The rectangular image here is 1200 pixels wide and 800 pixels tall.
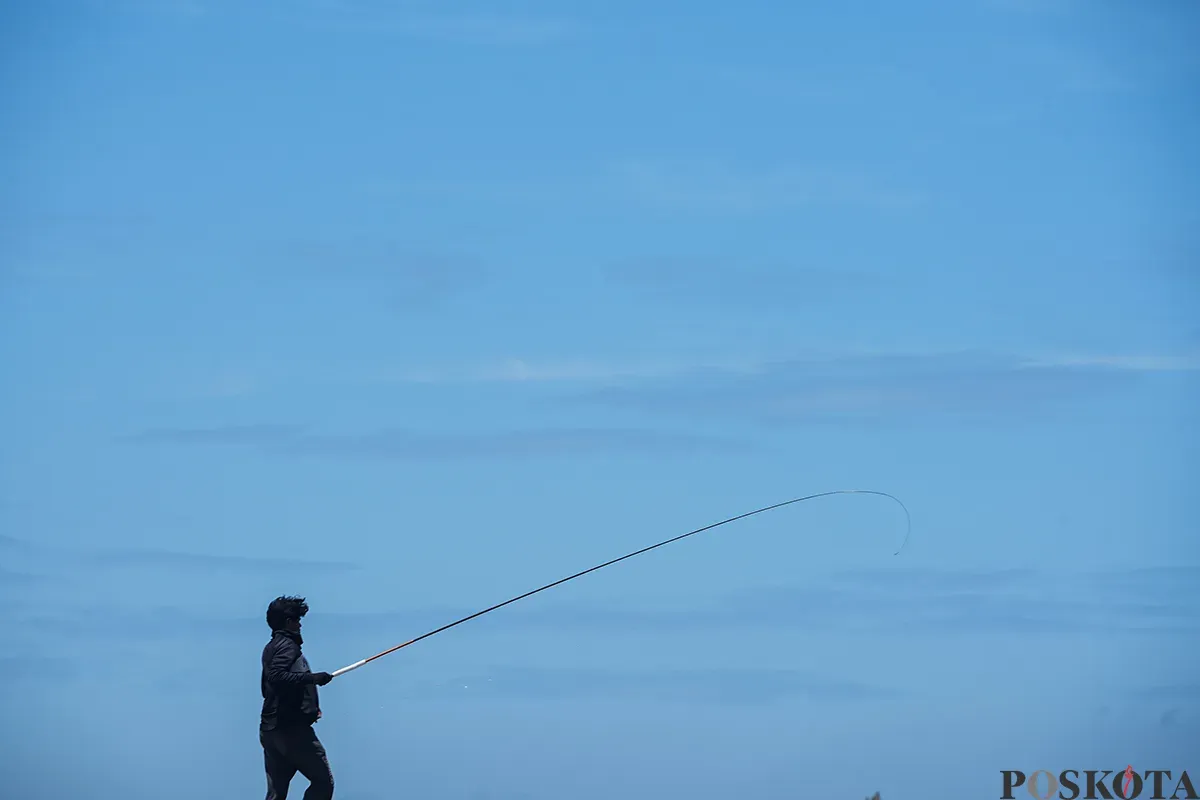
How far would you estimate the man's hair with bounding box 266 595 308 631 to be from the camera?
1712cm

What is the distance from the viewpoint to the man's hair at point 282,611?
1712 centimetres

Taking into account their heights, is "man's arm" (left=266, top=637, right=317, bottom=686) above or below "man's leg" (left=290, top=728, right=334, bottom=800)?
above

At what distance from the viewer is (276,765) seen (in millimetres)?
17047

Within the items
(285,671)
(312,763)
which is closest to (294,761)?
(312,763)

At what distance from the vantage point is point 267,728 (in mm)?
17031

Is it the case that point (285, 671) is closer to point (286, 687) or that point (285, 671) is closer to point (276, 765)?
point (286, 687)

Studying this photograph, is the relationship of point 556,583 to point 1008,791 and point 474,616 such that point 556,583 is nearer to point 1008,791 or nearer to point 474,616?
point 474,616

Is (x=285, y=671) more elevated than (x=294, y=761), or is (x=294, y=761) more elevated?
(x=285, y=671)

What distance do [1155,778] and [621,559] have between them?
8.46 m

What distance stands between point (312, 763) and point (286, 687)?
1.03m

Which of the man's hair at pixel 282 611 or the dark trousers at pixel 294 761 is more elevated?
the man's hair at pixel 282 611

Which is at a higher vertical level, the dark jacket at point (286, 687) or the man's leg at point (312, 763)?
the dark jacket at point (286, 687)

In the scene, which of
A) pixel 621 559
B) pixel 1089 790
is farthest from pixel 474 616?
pixel 1089 790

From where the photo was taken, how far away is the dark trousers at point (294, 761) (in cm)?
1697
